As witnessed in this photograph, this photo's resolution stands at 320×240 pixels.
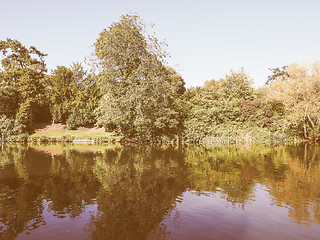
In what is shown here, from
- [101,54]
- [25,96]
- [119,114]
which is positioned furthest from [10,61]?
[119,114]

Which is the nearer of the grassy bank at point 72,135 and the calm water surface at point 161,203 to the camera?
the calm water surface at point 161,203

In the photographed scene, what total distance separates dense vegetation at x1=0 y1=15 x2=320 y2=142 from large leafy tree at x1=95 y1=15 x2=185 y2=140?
13 cm

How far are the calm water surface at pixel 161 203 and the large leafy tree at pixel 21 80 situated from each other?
102ft

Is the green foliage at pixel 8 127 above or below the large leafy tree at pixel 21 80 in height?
below

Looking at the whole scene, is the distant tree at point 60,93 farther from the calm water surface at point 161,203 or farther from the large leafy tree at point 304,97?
the large leafy tree at point 304,97


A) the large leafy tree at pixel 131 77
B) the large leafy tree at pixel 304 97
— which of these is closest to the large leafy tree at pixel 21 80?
the large leafy tree at pixel 131 77

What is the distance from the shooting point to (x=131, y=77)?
3231cm

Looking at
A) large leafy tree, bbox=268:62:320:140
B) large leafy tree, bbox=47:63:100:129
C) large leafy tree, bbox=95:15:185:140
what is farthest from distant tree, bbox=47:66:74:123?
large leafy tree, bbox=268:62:320:140

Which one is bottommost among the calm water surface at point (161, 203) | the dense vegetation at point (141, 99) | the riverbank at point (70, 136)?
the calm water surface at point (161, 203)

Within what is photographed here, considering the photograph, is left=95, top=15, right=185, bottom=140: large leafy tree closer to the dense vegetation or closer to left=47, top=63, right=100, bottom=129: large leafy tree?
the dense vegetation

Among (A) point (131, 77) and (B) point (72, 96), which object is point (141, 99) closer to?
(A) point (131, 77)

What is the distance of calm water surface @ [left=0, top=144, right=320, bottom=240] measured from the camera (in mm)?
7520

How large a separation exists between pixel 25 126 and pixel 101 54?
2068 centimetres

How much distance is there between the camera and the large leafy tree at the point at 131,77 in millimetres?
32031
